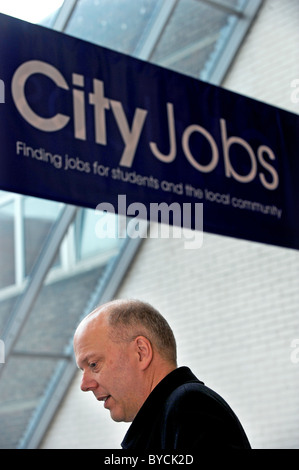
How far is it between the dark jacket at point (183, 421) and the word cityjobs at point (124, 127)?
2.19m

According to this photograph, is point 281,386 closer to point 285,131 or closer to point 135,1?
point 285,131

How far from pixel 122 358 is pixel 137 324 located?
10 cm

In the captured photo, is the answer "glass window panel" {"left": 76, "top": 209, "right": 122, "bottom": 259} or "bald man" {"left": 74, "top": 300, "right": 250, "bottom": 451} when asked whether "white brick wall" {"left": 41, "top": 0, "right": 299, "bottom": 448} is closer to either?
"glass window panel" {"left": 76, "top": 209, "right": 122, "bottom": 259}

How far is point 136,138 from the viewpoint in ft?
14.5

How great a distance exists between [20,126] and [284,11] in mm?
4318

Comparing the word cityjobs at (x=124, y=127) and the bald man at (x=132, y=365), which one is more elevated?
the word cityjobs at (x=124, y=127)

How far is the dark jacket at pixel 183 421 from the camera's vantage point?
1.89 meters

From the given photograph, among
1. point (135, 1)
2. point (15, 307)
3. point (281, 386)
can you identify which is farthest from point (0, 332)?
point (135, 1)

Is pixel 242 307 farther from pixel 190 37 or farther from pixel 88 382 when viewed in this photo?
pixel 88 382

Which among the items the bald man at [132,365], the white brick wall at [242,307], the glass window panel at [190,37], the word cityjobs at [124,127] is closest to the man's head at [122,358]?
the bald man at [132,365]

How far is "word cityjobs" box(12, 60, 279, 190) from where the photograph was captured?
4.05 metres

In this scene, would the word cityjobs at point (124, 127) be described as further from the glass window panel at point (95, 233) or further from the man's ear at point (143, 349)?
the glass window panel at point (95, 233)

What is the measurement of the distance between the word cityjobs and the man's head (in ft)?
6.49

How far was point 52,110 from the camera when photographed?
4125 mm
